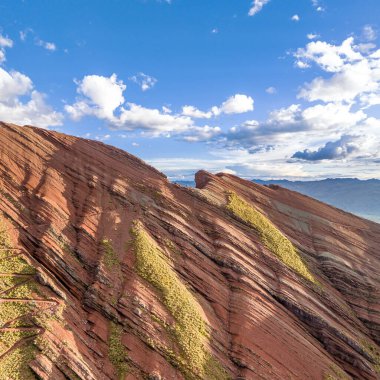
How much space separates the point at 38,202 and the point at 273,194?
5433cm

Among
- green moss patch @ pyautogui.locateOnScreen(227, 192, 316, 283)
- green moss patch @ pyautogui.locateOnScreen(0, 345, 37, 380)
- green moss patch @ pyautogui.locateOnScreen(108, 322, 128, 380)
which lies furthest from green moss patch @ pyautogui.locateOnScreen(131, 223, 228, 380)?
green moss patch @ pyautogui.locateOnScreen(227, 192, 316, 283)

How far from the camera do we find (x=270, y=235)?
6328 cm

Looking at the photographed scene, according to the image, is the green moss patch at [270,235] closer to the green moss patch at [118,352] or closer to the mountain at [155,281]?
the mountain at [155,281]

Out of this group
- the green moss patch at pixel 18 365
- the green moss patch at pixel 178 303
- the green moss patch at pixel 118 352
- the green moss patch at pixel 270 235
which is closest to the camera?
the green moss patch at pixel 18 365

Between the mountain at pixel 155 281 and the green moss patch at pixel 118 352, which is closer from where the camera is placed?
the green moss patch at pixel 118 352

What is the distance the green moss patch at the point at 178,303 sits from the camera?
37.0 metres

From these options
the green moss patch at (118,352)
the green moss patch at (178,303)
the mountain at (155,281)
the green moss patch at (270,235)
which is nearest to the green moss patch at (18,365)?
the mountain at (155,281)

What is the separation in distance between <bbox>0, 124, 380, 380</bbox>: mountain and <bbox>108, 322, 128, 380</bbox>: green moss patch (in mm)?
106

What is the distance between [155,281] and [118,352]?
9.79 meters

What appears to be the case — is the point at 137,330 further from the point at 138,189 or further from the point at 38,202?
the point at 138,189

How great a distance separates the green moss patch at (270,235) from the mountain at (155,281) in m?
0.30

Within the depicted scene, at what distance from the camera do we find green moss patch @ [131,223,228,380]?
37.0m

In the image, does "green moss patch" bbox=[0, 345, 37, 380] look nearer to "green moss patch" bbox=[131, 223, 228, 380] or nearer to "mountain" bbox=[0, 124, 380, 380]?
"mountain" bbox=[0, 124, 380, 380]

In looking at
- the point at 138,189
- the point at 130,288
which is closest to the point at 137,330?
the point at 130,288
